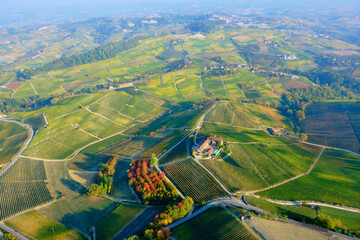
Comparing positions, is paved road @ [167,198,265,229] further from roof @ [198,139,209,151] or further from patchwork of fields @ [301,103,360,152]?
patchwork of fields @ [301,103,360,152]

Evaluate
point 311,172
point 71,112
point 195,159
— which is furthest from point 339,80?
point 71,112

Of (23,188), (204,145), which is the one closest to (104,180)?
(23,188)

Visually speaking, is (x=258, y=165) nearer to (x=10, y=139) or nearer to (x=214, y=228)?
(x=214, y=228)

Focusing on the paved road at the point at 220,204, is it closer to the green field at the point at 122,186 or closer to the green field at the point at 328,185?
the green field at the point at 328,185

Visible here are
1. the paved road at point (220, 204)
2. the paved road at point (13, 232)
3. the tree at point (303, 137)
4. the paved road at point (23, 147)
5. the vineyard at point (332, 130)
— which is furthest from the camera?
the tree at point (303, 137)

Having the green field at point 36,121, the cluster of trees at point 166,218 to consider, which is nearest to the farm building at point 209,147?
the cluster of trees at point 166,218

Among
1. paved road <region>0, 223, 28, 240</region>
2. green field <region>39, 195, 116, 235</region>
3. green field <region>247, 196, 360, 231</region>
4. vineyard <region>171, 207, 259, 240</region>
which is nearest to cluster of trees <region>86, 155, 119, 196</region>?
green field <region>39, 195, 116, 235</region>
